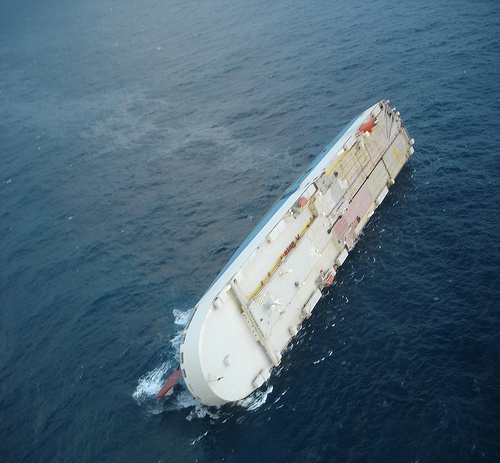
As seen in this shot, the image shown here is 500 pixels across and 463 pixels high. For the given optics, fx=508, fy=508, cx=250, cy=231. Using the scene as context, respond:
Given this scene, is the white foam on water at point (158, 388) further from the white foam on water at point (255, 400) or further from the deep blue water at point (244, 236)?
the white foam on water at point (255, 400)

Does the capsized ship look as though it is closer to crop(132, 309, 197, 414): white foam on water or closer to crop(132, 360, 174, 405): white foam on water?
crop(132, 309, 197, 414): white foam on water

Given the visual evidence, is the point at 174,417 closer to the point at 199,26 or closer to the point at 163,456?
the point at 163,456

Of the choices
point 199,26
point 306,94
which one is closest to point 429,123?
point 306,94

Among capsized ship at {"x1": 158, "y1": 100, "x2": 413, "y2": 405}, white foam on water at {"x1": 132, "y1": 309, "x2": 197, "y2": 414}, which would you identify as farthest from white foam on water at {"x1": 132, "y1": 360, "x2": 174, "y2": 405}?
capsized ship at {"x1": 158, "y1": 100, "x2": 413, "y2": 405}

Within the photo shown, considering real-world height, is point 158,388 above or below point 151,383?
below

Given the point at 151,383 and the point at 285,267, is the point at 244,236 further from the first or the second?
the point at 151,383

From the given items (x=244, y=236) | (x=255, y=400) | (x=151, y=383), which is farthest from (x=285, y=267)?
(x=151, y=383)
